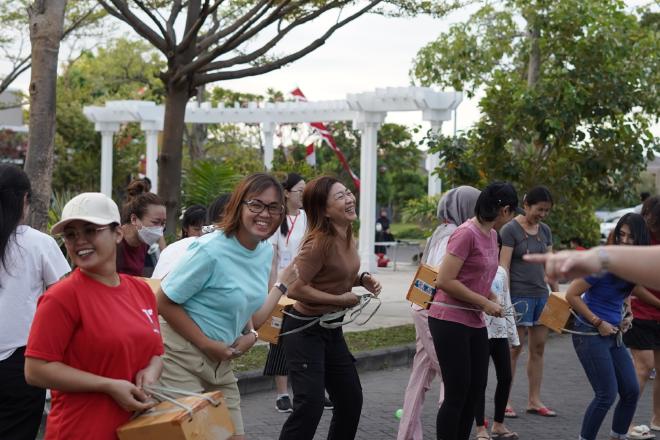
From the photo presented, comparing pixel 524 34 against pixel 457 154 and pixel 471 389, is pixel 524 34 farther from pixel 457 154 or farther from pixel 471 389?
pixel 471 389

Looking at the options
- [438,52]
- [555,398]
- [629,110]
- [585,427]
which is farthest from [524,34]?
[585,427]

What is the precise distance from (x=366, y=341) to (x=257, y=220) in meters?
7.22

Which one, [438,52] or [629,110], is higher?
[438,52]

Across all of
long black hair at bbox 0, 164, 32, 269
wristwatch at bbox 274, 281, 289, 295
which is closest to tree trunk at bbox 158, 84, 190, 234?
wristwatch at bbox 274, 281, 289, 295

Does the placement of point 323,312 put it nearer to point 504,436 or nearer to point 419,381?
point 419,381

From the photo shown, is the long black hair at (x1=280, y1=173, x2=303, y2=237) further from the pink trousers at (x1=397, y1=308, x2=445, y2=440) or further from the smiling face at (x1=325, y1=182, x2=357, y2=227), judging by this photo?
the smiling face at (x1=325, y1=182, x2=357, y2=227)

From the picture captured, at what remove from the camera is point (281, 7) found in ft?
46.1

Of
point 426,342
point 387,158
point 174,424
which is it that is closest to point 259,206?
point 174,424

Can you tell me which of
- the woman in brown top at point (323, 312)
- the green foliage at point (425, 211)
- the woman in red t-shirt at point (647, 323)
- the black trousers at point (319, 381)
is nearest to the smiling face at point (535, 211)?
the woman in red t-shirt at point (647, 323)

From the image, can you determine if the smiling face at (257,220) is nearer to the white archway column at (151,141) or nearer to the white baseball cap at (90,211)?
the white baseball cap at (90,211)

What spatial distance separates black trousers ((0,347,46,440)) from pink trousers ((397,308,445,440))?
2.97m

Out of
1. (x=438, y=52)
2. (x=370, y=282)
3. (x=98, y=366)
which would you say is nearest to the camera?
(x=98, y=366)

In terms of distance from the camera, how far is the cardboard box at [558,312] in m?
7.59

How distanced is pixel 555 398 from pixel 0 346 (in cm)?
612
